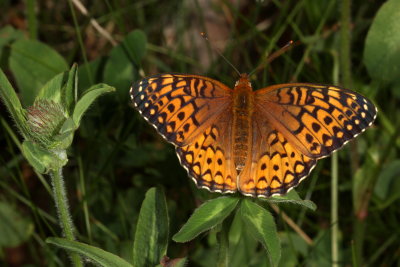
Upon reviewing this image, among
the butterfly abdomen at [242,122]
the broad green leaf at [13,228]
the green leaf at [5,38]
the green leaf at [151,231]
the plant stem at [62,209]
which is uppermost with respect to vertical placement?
the green leaf at [5,38]

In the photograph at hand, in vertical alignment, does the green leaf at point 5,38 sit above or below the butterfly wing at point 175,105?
above

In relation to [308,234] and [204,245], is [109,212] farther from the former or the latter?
[308,234]

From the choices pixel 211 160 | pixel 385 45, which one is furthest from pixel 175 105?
pixel 385 45

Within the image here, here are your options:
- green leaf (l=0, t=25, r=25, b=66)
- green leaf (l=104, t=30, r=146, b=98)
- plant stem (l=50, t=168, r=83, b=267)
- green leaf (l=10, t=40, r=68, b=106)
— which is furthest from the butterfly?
green leaf (l=0, t=25, r=25, b=66)

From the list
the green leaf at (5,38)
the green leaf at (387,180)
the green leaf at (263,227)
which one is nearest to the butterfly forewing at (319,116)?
the green leaf at (263,227)

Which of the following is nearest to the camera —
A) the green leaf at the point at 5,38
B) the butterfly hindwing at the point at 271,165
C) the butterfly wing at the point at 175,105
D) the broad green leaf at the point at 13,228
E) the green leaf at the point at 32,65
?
the butterfly hindwing at the point at 271,165

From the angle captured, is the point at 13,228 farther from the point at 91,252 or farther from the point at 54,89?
the point at 91,252

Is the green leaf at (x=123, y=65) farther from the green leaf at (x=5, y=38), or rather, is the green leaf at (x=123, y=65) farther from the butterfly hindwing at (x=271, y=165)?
the butterfly hindwing at (x=271, y=165)

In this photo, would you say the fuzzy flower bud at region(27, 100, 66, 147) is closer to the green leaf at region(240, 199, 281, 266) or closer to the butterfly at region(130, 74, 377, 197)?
the butterfly at region(130, 74, 377, 197)
